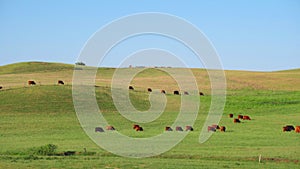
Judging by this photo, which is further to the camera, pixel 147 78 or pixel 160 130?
pixel 147 78

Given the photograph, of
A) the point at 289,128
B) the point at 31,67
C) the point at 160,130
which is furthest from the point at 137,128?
the point at 31,67

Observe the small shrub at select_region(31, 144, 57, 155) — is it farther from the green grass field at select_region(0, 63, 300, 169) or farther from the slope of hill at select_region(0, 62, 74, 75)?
the slope of hill at select_region(0, 62, 74, 75)

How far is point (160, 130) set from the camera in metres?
45.3

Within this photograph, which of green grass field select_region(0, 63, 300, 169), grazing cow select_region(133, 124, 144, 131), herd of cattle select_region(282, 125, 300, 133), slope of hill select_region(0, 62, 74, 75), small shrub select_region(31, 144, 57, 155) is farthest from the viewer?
slope of hill select_region(0, 62, 74, 75)

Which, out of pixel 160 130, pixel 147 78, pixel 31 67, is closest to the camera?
pixel 160 130

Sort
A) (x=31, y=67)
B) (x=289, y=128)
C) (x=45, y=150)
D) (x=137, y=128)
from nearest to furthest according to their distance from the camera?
(x=45, y=150) < (x=289, y=128) < (x=137, y=128) < (x=31, y=67)

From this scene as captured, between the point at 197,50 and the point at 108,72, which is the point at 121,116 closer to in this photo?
the point at 197,50

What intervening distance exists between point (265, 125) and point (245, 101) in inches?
805

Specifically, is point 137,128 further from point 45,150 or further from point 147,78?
point 147,78

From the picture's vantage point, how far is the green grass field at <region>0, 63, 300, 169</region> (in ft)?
98.7

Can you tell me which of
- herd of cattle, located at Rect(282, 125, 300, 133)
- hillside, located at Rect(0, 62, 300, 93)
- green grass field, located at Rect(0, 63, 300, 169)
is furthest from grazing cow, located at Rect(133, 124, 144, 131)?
hillside, located at Rect(0, 62, 300, 93)

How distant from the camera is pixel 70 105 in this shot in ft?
195

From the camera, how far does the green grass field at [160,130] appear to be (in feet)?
98.7

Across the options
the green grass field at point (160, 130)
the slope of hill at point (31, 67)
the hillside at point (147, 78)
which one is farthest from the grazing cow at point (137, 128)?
the slope of hill at point (31, 67)
